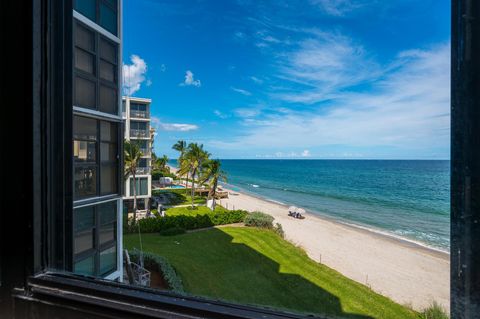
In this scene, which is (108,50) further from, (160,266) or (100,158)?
(160,266)

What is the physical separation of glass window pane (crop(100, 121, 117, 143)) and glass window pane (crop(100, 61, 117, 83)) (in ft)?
1.95

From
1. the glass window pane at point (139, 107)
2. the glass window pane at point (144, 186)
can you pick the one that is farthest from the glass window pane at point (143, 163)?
the glass window pane at point (139, 107)

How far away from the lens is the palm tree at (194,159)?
16984 mm

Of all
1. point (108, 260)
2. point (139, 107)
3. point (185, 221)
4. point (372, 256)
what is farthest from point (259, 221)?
point (108, 260)

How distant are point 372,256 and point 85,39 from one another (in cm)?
1137

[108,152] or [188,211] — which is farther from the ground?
[108,152]

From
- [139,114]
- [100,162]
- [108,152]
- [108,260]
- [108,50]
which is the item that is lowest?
[108,260]

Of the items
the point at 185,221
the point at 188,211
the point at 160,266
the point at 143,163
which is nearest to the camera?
the point at 160,266

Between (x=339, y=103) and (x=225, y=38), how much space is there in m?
2.50

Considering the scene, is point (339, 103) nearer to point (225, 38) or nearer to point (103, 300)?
point (103, 300)

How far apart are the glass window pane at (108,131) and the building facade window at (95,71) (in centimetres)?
18

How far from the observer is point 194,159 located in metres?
17.2

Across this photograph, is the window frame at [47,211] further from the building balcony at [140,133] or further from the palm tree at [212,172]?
the palm tree at [212,172]

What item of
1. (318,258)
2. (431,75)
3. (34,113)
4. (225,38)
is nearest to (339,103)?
(431,75)
